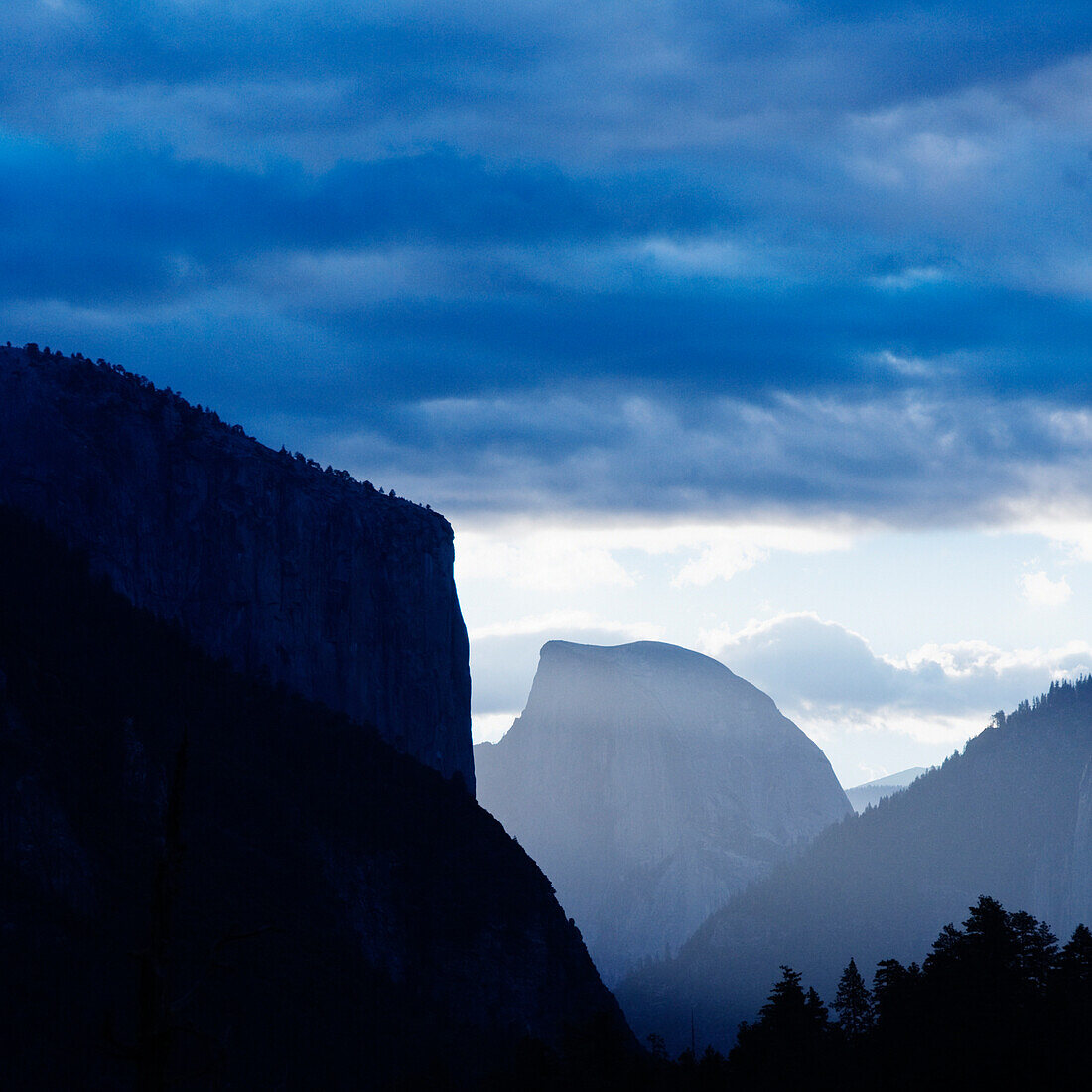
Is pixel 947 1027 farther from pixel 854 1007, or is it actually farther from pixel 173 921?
pixel 173 921

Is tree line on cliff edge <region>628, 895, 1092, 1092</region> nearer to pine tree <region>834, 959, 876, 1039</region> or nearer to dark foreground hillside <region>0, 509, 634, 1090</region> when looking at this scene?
pine tree <region>834, 959, 876, 1039</region>

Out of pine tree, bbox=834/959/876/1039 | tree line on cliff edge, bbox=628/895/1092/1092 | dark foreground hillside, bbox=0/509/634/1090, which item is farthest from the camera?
dark foreground hillside, bbox=0/509/634/1090

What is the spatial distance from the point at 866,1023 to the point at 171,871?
103330 mm

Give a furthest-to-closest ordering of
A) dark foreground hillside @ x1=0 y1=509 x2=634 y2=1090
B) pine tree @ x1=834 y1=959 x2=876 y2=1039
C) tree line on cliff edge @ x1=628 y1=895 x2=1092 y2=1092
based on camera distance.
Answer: dark foreground hillside @ x1=0 y1=509 x2=634 y2=1090 → pine tree @ x1=834 y1=959 x2=876 y2=1039 → tree line on cliff edge @ x1=628 y1=895 x2=1092 y2=1092

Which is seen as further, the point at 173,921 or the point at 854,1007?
the point at 173,921

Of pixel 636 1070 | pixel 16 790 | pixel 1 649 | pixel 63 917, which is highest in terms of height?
pixel 1 649

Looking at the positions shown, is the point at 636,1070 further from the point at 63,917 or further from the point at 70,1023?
the point at 63,917

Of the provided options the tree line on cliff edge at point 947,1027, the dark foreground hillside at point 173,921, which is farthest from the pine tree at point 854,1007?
the dark foreground hillside at point 173,921

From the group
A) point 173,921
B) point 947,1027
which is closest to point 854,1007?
point 947,1027

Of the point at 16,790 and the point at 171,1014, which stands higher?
the point at 16,790

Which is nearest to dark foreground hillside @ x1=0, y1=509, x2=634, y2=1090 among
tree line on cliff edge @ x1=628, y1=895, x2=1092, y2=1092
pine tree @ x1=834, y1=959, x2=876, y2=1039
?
tree line on cliff edge @ x1=628, y1=895, x2=1092, y2=1092

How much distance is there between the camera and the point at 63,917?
6319 inches

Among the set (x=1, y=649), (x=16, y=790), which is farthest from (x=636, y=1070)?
(x=1, y=649)

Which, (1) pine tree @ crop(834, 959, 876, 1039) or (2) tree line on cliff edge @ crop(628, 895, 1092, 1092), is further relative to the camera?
(1) pine tree @ crop(834, 959, 876, 1039)
